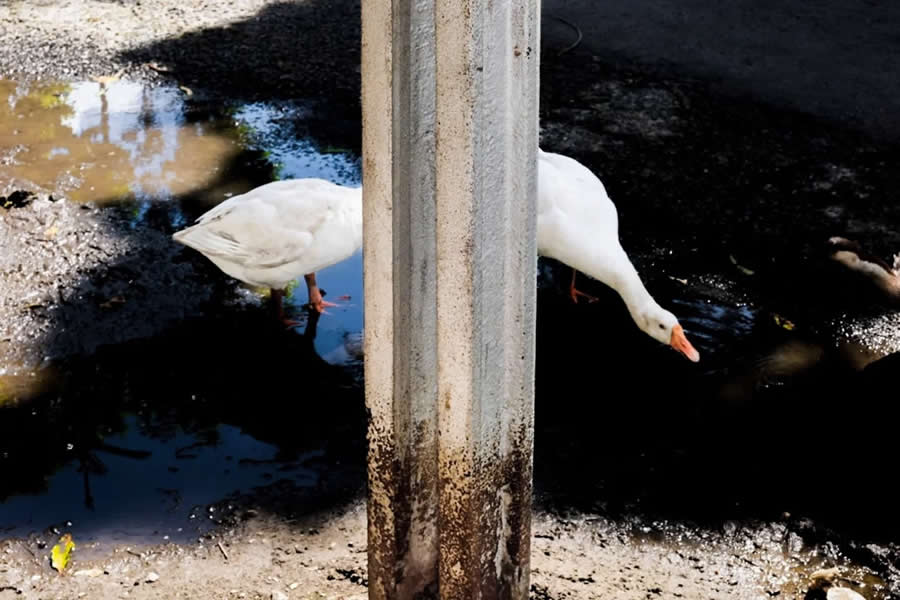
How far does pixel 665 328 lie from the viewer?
15.2ft

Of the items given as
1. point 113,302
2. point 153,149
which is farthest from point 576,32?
point 113,302

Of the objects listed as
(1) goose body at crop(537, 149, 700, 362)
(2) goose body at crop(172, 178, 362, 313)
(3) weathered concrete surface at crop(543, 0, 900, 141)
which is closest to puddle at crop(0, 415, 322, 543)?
(2) goose body at crop(172, 178, 362, 313)

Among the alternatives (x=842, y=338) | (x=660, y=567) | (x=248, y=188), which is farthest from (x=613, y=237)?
(x=248, y=188)

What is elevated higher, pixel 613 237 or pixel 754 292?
pixel 613 237

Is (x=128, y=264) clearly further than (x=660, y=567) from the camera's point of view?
Yes

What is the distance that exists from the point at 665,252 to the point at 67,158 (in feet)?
11.0

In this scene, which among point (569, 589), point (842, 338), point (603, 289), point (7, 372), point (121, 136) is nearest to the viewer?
point (569, 589)

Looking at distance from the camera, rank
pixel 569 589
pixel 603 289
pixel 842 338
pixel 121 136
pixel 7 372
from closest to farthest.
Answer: pixel 569 589 → pixel 7 372 → pixel 842 338 → pixel 603 289 → pixel 121 136

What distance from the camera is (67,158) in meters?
6.54

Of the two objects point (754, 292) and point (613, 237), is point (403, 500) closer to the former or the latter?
point (613, 237)

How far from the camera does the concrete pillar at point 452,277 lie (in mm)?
2207

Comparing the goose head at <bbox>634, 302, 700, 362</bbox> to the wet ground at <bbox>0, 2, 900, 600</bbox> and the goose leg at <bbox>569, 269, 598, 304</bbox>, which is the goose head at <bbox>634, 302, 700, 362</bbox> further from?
the goose leg at <bbox>569, 269, 598, 304</bbox>

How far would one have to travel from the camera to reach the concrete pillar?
2.21 meters

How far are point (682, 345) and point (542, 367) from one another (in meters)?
0.58
